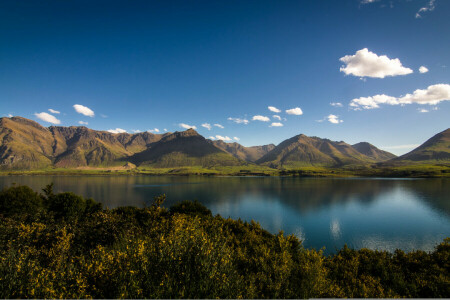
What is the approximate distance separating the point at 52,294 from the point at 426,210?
11040 centimetres

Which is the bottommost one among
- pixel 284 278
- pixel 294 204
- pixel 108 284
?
pixel 294 204

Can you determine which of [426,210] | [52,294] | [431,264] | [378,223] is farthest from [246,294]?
[426,210]

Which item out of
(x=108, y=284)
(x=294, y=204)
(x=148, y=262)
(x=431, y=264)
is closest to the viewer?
(x=108, y=284)

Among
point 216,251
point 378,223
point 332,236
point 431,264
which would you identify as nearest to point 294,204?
point 378,223

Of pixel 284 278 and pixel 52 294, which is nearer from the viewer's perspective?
pixel 52 294

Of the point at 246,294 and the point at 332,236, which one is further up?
the point at 246,294

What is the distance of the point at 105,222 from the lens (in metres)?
28.3

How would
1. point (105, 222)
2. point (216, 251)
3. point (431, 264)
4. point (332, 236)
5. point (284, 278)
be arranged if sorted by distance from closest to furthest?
point (216, 251) < point (284, 278) < point (431, 264) < point (105, 222) < point (332, 236)

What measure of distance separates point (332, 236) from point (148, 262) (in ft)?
174

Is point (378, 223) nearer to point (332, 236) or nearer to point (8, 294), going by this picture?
point (332, 236)

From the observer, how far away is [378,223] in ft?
212

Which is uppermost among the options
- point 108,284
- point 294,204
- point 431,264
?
point 108,284

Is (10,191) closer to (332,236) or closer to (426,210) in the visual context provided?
(332,236)

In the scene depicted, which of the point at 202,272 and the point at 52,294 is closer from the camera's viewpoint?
the point at 52,294
